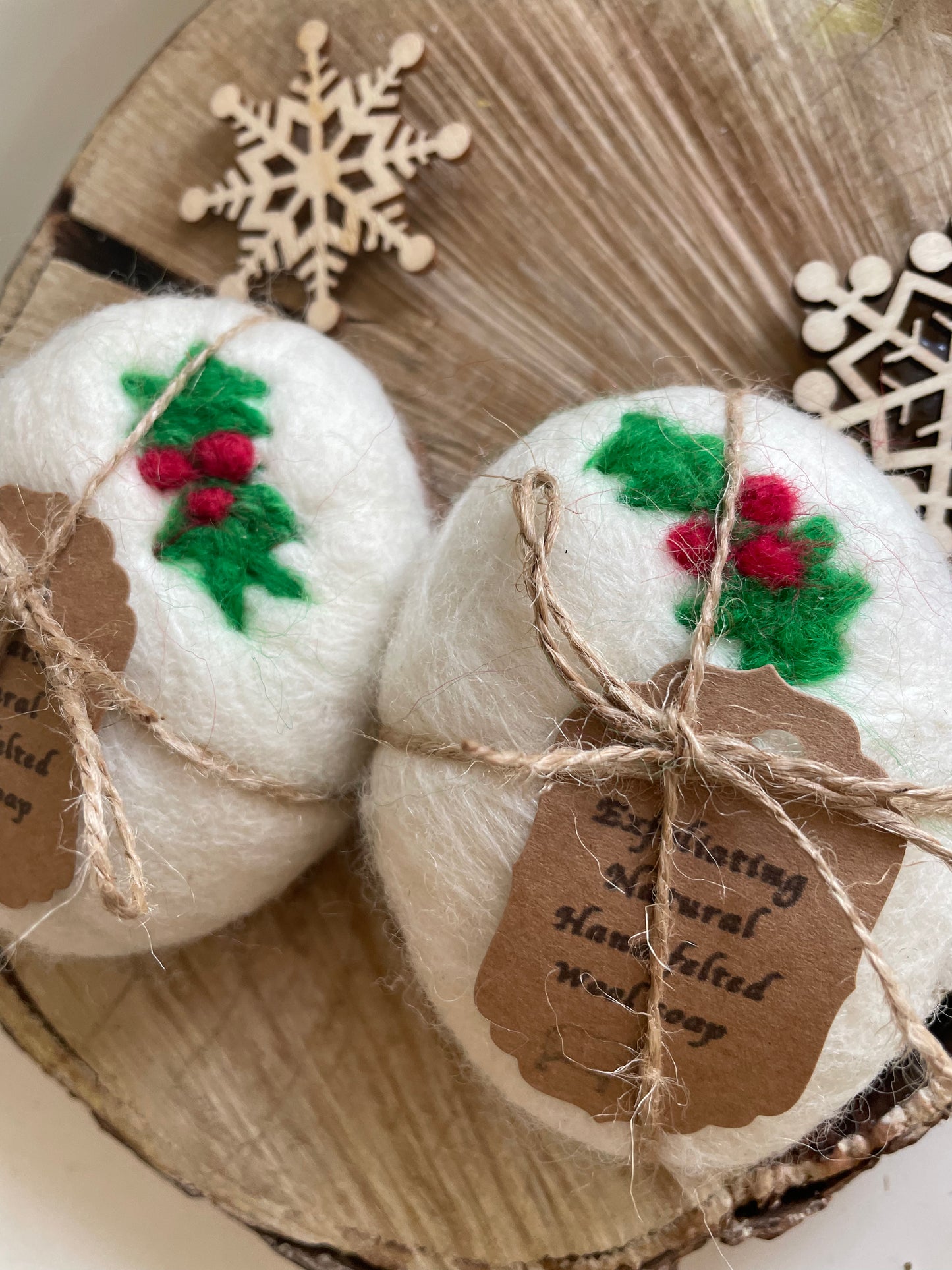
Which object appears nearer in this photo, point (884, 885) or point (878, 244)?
point (884, 885)

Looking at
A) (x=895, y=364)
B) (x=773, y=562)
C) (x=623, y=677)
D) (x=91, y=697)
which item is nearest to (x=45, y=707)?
(x=91, y=697)


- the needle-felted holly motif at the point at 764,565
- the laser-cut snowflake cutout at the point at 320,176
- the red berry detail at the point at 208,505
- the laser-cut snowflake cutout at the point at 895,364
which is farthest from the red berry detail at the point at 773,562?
the laser-cut snowflake cutout at the point at 320,176

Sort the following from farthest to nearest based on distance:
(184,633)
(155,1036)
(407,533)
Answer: (155,1036)
(407,533)
(184,633)

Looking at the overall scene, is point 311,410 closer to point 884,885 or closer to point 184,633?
point 184,633

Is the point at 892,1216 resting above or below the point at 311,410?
below

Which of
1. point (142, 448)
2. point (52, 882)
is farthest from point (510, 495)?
point (52, 882)

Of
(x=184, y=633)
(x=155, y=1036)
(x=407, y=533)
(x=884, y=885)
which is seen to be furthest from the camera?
(x=155, y=1036)

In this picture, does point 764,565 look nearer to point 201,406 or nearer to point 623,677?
point 623,677
